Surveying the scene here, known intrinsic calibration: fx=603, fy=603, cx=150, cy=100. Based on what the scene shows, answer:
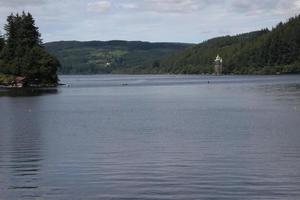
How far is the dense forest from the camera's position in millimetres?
165500

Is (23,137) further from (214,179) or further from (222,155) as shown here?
(214,179)

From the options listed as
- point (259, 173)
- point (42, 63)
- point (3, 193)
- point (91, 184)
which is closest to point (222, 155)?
point (259, 173)

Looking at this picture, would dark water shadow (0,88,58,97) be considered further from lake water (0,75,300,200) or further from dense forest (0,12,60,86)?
lake water (0,75,300,200)

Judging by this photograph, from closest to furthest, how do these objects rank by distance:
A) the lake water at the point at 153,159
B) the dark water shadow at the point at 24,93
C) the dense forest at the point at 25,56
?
the lake water at the point at 153,159
the dark water shadow at the point at 24,93
the dense forest at the point at 25,56

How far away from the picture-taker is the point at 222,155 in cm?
3456

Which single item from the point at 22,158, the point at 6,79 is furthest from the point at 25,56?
the point at 22,158

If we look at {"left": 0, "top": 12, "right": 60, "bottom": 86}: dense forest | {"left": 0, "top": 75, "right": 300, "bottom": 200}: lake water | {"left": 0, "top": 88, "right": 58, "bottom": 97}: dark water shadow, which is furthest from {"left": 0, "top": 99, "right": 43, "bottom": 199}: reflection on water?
{"left": 0, "top": 12, "right": 60, "bottom": 86}: dense forest

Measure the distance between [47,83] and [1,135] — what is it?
415 feet

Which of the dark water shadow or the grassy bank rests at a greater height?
the grassy bank

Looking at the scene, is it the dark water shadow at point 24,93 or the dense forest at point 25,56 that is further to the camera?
the dense forest at point 25,56

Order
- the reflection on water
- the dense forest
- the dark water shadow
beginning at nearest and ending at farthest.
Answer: the reflection on water
the dark water shadow
the dense forest

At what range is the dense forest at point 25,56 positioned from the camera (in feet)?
543

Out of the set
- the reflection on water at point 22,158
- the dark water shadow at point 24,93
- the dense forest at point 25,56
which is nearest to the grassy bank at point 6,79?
the dense forest at point 25,56

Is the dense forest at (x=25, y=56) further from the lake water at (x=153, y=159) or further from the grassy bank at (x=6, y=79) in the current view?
the lake water at (x=153, y=159)
